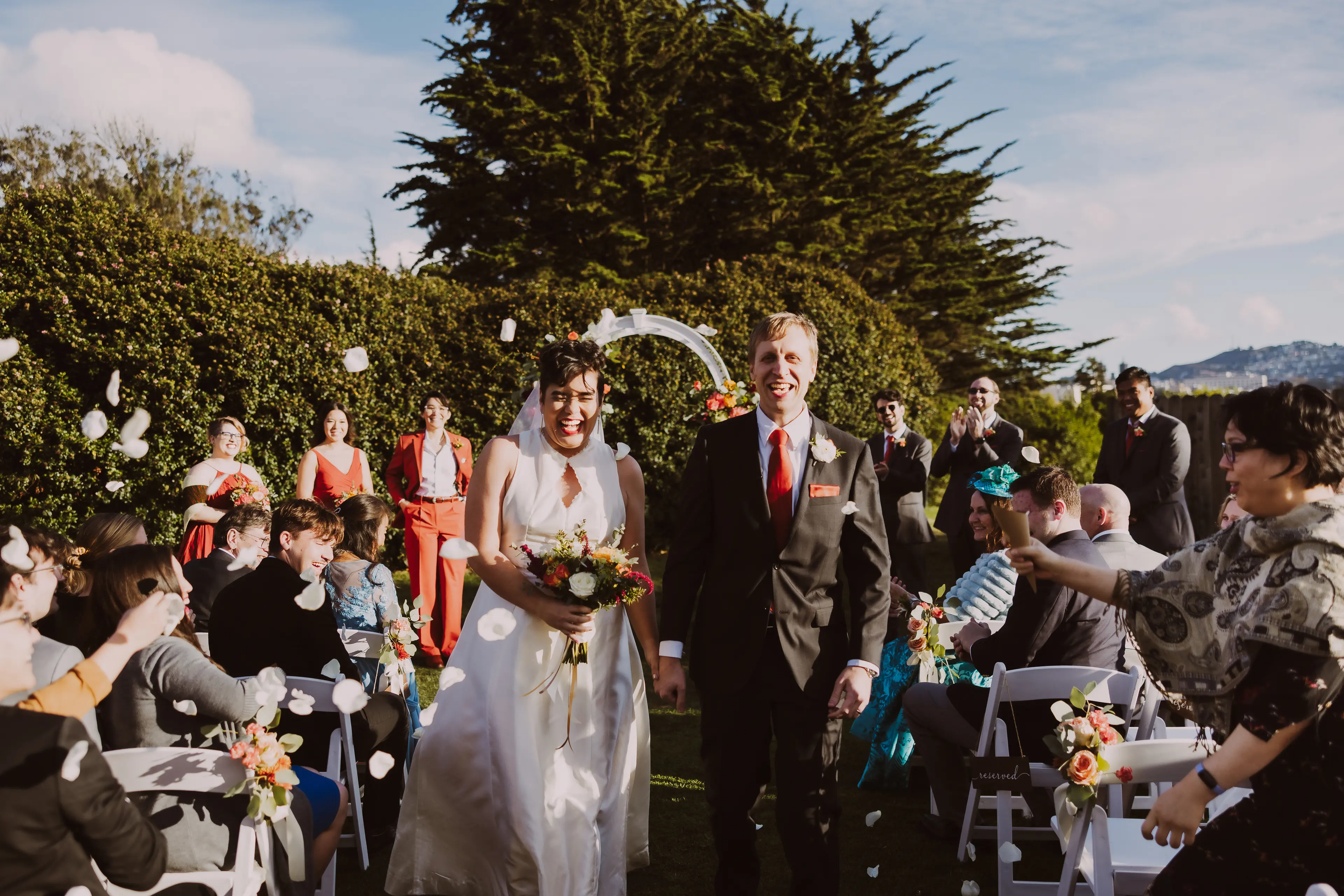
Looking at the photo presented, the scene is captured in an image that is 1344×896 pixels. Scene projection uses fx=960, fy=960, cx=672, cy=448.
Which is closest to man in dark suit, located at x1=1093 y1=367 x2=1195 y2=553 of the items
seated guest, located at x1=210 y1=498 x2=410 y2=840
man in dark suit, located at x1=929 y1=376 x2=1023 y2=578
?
man in dark suit, located at x1=929 y1=376 x2=1023 y2=578

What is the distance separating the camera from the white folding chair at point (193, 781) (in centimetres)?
252

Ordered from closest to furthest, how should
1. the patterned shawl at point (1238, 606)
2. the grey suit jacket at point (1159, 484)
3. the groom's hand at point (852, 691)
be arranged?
the patterned shawl at point (1238, 606)
the groom's hand at point (852, 691)
the grey suit jacket at point (1159, 484)

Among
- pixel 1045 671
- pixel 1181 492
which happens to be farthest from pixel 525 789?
pixel 1181 492

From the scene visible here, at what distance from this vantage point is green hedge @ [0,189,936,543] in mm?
9133

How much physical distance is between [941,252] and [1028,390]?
450 cm

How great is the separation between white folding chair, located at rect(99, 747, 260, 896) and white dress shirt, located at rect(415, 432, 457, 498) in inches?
209

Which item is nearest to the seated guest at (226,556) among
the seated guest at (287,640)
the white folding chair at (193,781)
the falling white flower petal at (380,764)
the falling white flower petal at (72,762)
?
the seated guest at (287,640)

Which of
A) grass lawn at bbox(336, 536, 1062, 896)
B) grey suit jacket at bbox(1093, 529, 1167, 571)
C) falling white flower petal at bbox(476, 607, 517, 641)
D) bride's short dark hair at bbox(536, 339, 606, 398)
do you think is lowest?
grass lawn at bbox(336, 536, 1062, 896)

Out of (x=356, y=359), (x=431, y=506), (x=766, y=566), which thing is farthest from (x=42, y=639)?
(x=431, y=506)

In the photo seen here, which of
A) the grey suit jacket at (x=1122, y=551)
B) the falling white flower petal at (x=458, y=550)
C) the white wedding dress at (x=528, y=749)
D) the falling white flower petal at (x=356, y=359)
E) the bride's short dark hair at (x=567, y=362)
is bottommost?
the white wedding dress at (x=528, y=749)

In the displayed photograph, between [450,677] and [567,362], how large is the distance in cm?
119

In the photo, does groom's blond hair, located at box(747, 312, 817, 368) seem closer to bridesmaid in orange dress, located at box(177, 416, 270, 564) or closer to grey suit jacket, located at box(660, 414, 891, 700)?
grey suit jacket, located at box(660, 414, 891, 700)

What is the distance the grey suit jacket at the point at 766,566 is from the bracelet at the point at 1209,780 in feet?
3.70

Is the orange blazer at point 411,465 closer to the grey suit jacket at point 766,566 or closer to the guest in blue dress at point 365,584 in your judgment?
the guest in blue dress at point 365,584
